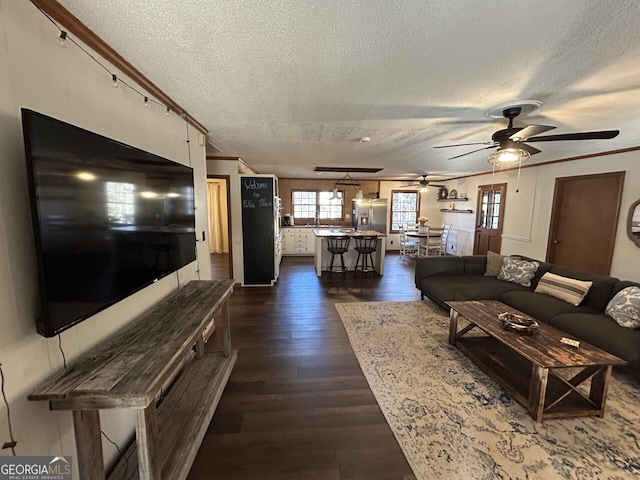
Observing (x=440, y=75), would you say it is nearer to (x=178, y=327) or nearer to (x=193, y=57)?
(x=193, y=57)

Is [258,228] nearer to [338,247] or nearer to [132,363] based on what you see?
[338,247]

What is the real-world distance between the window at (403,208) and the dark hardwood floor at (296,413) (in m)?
5.76

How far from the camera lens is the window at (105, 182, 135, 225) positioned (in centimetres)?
138

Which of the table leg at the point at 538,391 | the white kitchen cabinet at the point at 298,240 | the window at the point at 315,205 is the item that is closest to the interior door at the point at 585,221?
the table leg at the point at 538,391

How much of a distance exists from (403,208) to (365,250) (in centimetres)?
365

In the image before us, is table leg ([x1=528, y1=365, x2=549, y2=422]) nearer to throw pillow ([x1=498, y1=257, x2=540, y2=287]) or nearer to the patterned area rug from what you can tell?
the patterned area rug

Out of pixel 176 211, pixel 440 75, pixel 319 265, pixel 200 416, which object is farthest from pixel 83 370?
pixel 319 265

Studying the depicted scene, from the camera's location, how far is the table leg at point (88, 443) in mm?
1202

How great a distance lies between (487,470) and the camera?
1583 millimetres

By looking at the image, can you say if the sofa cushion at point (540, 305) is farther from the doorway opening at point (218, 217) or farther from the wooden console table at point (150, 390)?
the doorway opening at point (218, 217)

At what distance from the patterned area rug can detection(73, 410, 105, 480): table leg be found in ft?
5.53

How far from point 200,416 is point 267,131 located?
2.80 m

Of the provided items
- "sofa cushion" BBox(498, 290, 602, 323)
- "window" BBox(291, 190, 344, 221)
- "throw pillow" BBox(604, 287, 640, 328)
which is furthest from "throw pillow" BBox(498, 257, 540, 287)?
"window" BBox(291, 190, 344, 221)

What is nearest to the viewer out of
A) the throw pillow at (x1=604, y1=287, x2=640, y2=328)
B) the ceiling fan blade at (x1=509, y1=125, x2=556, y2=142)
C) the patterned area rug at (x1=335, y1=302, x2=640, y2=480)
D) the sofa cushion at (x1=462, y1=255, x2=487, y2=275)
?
the patterned area rug at (x1=335, y1=302, x2=640, y2=480)
